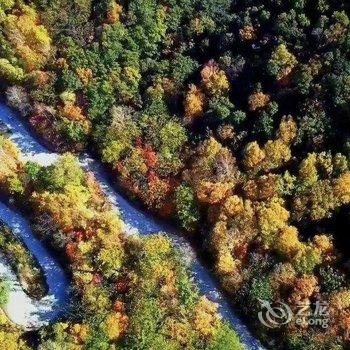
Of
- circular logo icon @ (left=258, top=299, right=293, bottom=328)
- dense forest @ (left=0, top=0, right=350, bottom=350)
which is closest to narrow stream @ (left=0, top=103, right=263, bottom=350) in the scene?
dense forest @ (left=0, top=0, right=350, bottom=350)

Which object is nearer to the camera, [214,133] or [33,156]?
[214,133]

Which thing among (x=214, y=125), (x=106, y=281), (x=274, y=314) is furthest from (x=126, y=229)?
(x=274, y=314)

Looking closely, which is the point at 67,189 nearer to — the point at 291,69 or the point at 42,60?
the point at 42,60

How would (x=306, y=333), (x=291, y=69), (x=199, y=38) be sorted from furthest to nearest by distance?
(x=199, y=38), (x=291, y=69), (x=306, y=333)

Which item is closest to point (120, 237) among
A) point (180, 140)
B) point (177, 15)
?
point (180, 140)

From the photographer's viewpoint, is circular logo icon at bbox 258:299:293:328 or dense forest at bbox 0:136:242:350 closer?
circular logo icon at bbox 258:299:293:328

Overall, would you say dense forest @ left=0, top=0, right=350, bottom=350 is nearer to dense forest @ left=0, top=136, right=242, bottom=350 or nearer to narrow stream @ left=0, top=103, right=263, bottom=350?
dense forest @ left=0, top=136, right=242, bottom=350

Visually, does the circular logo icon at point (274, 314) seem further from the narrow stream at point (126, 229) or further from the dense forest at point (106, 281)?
the dense forest at point (106, 281)

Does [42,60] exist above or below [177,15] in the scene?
below
